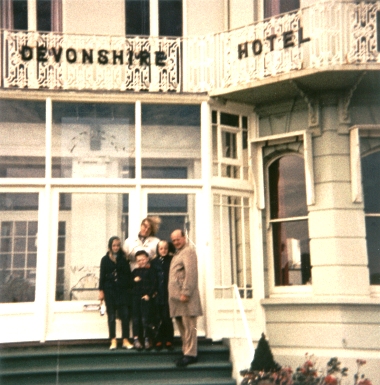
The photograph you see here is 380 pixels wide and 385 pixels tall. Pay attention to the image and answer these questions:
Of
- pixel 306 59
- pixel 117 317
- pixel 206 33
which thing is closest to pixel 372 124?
pixel 306 59

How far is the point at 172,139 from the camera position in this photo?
40.4 feet

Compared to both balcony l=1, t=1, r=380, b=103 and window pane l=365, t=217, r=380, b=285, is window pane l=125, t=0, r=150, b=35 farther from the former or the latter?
window pane l=365, t=217, r=380, b=285

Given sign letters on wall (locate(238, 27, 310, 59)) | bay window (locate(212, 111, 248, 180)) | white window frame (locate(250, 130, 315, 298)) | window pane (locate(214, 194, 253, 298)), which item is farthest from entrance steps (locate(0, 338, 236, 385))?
sign letters on wall (locate(238, 27, 310, 59))

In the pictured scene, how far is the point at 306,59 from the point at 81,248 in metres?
4.49

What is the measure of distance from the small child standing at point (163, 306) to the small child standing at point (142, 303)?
3.8 inches

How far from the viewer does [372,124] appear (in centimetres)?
1192

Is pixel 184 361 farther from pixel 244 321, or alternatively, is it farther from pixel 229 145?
pixel 229 145

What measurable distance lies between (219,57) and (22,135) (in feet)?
11.0

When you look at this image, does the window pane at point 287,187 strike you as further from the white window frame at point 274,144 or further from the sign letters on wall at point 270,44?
the sign letters on wall at point 270,44

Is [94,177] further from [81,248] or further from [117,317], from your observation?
[117,317]

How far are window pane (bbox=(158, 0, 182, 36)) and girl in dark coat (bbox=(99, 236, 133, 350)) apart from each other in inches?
156

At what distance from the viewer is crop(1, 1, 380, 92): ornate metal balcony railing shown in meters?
11.5

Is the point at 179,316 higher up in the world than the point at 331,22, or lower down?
lower down

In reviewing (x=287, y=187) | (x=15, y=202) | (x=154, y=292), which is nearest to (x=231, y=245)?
(x=287, y=187)
